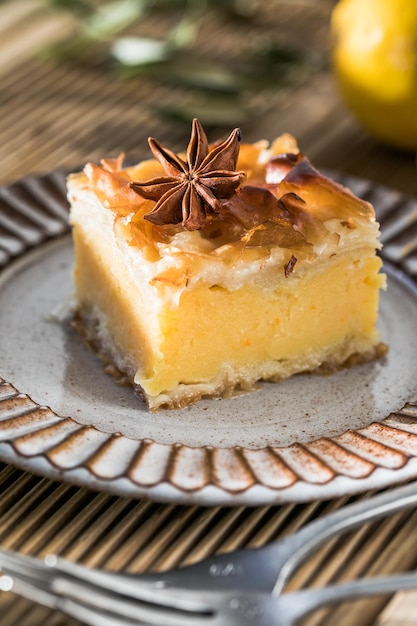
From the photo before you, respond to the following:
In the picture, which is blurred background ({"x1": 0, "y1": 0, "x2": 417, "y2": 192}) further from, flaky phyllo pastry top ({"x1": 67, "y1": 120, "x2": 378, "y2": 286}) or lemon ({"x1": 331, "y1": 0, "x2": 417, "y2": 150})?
flaky phyllo pastry top ({"x1": 67, "y1": 120, "x2": 378, "y2": 286})

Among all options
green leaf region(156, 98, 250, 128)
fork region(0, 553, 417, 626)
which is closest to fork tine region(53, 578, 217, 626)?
fork region(0, 553, 417, 626)

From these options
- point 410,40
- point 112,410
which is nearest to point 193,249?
point 112,410

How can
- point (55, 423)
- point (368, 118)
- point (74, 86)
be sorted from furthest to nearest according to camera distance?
point (74, 86)
point (368, 118)
point (55, 423)

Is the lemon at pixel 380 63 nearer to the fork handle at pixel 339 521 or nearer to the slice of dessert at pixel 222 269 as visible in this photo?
the slice of dessert at pixel 222 269

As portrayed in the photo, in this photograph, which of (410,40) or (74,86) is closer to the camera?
(410,40)

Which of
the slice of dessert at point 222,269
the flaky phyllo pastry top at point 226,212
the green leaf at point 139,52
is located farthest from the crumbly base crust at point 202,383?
the green leaf at point 139,52

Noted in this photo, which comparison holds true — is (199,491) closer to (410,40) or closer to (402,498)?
(402,498)
